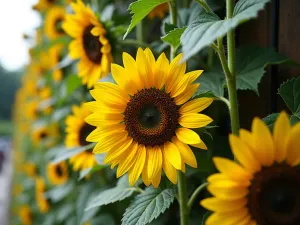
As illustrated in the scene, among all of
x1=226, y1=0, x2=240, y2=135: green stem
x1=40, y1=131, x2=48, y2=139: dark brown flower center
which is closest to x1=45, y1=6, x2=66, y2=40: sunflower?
x1=40, y1=131, x2=48, y2=139: dark brown flower center

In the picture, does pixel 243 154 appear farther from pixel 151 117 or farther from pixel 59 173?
pixel 59 173

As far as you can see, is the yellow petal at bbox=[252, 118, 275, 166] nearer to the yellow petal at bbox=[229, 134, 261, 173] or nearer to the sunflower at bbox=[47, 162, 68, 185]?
the yellow petal at bbox=[229, 134, 261, 173]

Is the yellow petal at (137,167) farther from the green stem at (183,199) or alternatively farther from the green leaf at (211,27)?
the green leaf at (211,27)

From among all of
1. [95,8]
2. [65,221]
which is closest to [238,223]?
[95,8]

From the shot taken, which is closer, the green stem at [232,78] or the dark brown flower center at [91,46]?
the green stem at [232,78]

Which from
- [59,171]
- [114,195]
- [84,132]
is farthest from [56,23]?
[114,195]

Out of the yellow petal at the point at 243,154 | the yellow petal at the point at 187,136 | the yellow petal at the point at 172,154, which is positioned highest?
the yellow petal at the point at 243,154

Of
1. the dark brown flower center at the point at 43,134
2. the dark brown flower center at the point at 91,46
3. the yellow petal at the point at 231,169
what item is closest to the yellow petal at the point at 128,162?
the yellow petal at the point at 231,169
